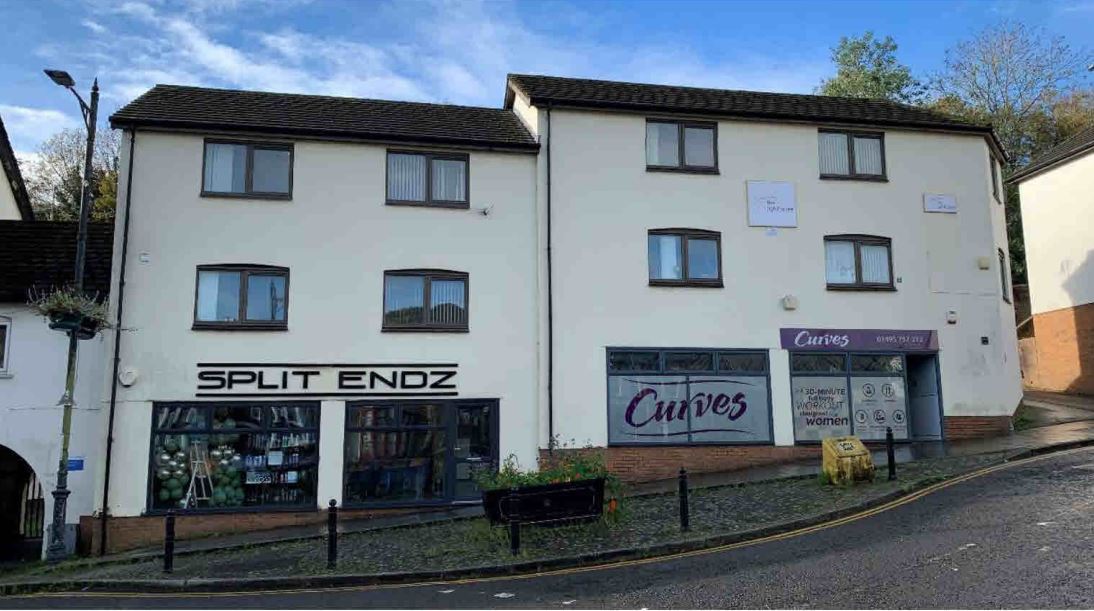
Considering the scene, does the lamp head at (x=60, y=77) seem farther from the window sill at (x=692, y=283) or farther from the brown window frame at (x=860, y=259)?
the brown window frame at (x=860, y=259)

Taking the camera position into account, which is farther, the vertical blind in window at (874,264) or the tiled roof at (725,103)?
the vertical blind in window at (874,264)

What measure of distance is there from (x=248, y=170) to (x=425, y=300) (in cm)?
442

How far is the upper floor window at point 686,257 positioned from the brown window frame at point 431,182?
4.09 metres

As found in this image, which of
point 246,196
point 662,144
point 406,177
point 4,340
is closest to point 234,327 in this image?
point 246,196

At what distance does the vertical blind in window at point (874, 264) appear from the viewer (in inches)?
702

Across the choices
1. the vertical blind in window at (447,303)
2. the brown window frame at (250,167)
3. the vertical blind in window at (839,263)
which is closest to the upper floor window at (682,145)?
the vertical blind in window at (839,263)

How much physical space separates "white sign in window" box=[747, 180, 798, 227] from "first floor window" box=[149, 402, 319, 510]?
10.2 m

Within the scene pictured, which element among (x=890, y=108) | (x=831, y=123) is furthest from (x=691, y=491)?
(x=890, y=108)

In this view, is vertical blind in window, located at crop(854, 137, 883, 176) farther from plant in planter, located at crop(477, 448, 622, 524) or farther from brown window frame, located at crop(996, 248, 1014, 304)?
plant in planter, located at crop(477, 448, 622, 524)

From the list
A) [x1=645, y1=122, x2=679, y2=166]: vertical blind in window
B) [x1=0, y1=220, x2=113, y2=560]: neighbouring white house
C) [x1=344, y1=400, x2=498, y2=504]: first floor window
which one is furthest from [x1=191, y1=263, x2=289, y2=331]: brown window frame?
[x1=645, y1=122, x2=679, y2=166]: vertical blind in window

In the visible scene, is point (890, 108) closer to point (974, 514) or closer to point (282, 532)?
point (974, 514)

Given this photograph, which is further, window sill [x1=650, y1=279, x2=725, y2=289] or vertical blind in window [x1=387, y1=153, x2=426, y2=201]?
window sill [x1=650, y1=279, x2=725, y2=289]

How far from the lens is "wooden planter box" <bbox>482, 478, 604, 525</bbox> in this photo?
10.7m

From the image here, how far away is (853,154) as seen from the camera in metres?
18.3
